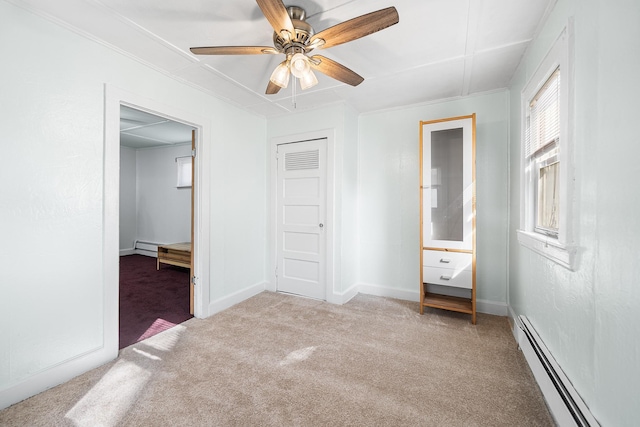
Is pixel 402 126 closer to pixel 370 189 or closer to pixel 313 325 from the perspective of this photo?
pixel 370 189

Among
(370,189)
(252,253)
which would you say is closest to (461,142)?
(370,189)

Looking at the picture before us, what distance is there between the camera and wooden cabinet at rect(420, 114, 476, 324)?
114 inches

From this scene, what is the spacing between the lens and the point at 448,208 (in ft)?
10.0

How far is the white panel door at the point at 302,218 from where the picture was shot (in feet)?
11.7

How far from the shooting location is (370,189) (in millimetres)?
3783

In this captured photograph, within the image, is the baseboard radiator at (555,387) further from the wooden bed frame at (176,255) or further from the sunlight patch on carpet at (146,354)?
the wooden bed frame at (176,255)

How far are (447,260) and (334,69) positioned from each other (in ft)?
7.37

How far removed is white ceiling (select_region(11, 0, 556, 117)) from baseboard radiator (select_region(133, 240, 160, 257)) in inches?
185

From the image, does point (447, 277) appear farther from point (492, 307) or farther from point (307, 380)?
point (307, 380)

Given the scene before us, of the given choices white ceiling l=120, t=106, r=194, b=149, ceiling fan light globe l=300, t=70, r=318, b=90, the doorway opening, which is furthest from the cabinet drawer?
white ceiling l=120, t=106, r=194, b=149

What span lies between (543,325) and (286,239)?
2.83 metres

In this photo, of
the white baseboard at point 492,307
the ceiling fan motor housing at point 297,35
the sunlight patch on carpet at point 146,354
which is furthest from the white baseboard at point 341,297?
the ceiling fan motor housing at point 297,35

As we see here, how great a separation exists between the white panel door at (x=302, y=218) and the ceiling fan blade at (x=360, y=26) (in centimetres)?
186

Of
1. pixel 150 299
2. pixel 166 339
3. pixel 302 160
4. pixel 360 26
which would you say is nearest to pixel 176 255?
pixel 150 299
